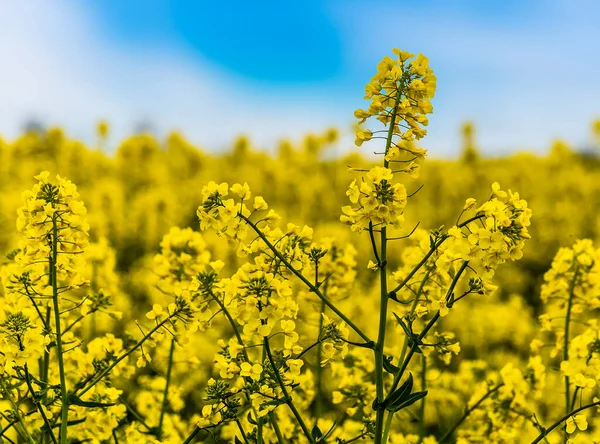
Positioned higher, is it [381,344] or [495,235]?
[495,235]

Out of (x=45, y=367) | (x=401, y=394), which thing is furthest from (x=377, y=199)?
(x=45, y=367)

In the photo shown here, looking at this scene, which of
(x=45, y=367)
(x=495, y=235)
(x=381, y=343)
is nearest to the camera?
(x=495, y=235)

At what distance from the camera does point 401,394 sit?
239cm

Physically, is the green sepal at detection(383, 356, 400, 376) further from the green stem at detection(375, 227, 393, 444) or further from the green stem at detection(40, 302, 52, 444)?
the green stem at detection(40, 302, 52, 444)

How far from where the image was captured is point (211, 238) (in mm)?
11266

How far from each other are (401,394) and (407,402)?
1.4 inches

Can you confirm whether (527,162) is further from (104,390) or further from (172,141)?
(104,390)

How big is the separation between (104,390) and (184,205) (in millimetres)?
10776

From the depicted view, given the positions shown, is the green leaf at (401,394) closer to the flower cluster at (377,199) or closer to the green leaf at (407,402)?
the green leaf at (407,402)

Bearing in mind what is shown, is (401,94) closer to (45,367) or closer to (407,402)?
(407,402)

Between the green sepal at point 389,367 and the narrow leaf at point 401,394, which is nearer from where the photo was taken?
the narrow leaf at point 401,394

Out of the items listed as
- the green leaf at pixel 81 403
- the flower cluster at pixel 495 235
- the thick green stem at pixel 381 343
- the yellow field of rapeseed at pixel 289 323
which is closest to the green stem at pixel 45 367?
the yellow field of rapeseed at pixel 289 323

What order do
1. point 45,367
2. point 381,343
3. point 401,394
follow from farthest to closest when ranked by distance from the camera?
point 45,367, point 381,343, point 401,394

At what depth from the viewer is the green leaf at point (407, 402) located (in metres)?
2.35
